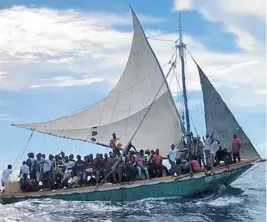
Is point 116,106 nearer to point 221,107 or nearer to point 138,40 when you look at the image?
point 138,40

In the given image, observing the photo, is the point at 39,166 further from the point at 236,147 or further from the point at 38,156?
the point at 236,147

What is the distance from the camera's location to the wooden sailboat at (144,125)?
3928 centimetres

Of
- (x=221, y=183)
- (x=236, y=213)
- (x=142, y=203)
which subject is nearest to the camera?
(x=236, y=213)

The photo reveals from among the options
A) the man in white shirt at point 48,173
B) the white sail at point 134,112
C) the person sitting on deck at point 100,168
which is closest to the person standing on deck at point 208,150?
the white sail at point 134,112

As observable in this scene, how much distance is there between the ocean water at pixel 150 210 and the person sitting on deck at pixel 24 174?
1.27m

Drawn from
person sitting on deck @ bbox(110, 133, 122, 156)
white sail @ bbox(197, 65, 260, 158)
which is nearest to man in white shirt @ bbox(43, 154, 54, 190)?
person sitting on deck @ bbox(110, 133, 122, 156)

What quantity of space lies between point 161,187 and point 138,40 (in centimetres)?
1255

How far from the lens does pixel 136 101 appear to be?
46531mm

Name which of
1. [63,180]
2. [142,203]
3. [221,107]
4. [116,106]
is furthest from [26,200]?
[221,107]

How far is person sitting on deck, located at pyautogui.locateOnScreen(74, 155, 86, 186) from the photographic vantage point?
3938 cm

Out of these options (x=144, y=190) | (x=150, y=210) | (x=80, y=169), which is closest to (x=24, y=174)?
(x=80, y=169)

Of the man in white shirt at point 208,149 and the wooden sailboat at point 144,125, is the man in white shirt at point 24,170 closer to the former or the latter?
the wooden sailboat at point 144,125

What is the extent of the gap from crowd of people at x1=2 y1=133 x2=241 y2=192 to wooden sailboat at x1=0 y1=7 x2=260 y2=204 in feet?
2.07

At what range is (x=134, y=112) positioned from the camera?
46156 mm
